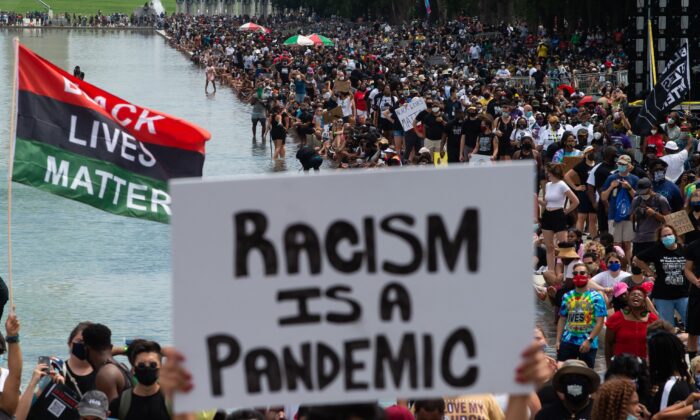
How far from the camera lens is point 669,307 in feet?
41.9

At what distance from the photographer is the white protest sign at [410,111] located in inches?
1007

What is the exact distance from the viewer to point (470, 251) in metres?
4.86

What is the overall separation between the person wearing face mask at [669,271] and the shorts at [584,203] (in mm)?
5609

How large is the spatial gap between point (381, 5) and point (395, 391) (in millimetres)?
101798

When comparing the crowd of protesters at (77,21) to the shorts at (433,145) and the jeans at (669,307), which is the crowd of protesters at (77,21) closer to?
the shorts at (433,145)

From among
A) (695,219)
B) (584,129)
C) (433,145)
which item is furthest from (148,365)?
(433,145)

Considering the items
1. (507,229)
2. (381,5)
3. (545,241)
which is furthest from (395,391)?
(381,5)

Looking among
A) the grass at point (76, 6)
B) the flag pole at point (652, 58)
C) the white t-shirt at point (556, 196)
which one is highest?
the grass at point (76, 6)

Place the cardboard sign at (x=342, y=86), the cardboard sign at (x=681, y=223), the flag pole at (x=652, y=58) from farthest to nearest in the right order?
the cardboard sign at (x=342, y=86) < the flag pole at (x=652, y=58) < the cardboard sign at (x=681, y=223)

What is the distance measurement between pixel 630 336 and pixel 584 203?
7.53 meters

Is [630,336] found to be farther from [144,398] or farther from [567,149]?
[567,149]

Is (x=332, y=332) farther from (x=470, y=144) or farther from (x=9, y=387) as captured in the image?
(x=470, y=144)

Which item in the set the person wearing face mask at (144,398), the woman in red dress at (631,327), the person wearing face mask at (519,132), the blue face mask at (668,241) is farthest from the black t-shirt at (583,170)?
the person wearing face mask at (144,398)

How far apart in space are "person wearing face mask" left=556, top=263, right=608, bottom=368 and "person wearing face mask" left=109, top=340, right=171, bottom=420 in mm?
4716
